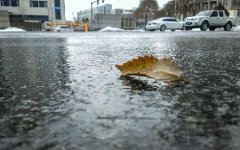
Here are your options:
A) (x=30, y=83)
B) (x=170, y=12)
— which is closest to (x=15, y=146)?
(x=30, y=83)

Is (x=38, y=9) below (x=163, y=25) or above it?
above

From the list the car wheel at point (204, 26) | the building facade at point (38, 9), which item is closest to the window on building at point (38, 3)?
the building facade at point (38, 9)

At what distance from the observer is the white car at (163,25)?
26.8 metres

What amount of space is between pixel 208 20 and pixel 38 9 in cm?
4764

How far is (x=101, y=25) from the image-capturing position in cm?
4741

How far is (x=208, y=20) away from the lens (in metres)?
23.6

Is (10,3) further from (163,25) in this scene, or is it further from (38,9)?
(163,25)

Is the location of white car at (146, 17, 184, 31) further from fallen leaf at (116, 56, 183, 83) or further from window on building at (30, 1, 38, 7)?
window on building at (30, 1, 38, 7)

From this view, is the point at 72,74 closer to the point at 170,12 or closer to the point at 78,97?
the point at 78,97

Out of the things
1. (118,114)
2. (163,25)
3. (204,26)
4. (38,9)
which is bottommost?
(118,114)

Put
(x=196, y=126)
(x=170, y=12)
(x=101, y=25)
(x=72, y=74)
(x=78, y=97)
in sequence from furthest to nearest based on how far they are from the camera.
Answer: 1. (x=170, y=12)
2. (x=101, y=25)
3. (x=72, y=74)
4. (x=78, y=97)
5. (x=196, y=126)

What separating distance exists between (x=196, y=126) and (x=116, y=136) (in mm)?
282

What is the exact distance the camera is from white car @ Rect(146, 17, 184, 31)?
26.8 meters

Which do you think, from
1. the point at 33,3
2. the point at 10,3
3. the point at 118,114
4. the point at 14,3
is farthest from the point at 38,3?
the point at 118,114
